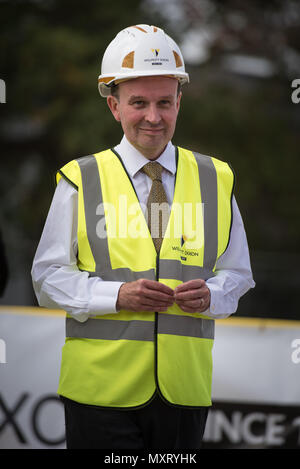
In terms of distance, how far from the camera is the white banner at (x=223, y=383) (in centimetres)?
420

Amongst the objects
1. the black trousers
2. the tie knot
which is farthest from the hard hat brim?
the black trousers

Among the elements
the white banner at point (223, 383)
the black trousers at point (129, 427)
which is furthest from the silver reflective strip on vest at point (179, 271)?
the white banner at point (223, 383)

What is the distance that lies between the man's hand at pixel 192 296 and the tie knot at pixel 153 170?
459 millimetres

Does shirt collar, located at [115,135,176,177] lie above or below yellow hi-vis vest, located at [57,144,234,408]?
above

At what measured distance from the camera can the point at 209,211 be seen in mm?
2758

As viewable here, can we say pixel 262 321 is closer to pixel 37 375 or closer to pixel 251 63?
pixel 37 375

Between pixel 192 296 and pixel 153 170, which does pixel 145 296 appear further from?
pixel 153 170

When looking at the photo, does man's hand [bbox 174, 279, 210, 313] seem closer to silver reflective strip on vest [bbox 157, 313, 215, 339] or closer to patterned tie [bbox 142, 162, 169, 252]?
silver reflective strip on vest [bbox 157, 313, 215, 339]

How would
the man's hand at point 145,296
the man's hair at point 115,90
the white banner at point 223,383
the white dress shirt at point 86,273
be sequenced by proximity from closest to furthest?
the man's hand at point 145,296 < the white dress shirt at point 86,273 < the man's hair at point 115,90 < the white banner at point 223,383

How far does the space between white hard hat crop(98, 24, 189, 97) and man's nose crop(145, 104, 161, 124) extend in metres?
0.13

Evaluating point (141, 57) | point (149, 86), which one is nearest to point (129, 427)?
point (149, 86)

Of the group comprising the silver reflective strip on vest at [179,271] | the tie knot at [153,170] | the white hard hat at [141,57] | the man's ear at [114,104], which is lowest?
the silver reflective strip on vest at [179,271]

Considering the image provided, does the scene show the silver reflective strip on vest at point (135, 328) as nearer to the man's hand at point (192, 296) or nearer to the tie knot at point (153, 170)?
the man's hand at point (192, 296)

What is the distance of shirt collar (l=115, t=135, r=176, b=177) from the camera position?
275 centimetres
